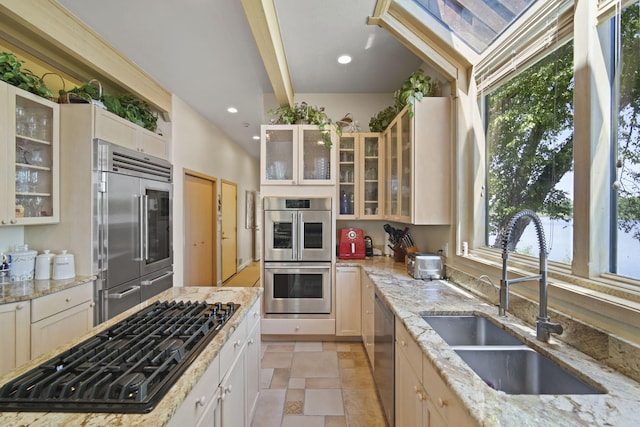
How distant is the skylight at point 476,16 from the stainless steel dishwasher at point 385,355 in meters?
1.97

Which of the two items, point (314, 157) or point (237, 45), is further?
point (314, 157)

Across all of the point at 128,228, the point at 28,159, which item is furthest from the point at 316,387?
the point at 28,159

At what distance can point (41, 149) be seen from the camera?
2.26 metres

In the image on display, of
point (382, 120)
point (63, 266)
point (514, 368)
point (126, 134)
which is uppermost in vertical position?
point (382, 120)

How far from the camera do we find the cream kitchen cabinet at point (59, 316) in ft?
6.07

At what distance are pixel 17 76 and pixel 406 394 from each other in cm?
324

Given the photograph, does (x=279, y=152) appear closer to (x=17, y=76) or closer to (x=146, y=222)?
(x=146, y=222)

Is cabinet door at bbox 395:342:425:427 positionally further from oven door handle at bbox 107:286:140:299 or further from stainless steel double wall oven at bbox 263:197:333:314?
oven door handle at bbox 107:286:140:299

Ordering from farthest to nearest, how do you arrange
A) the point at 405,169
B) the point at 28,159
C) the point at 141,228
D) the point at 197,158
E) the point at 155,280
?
the point at 197,158, the point at 155,280, the point at 141,228, the point at 405,169, the point at 28,159

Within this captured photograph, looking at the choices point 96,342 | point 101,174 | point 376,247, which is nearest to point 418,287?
point 376,247

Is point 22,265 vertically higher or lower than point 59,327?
higher

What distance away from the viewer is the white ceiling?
6.97 ft

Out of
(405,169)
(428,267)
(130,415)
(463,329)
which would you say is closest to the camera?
(130,415)

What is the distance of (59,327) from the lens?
2004mm
